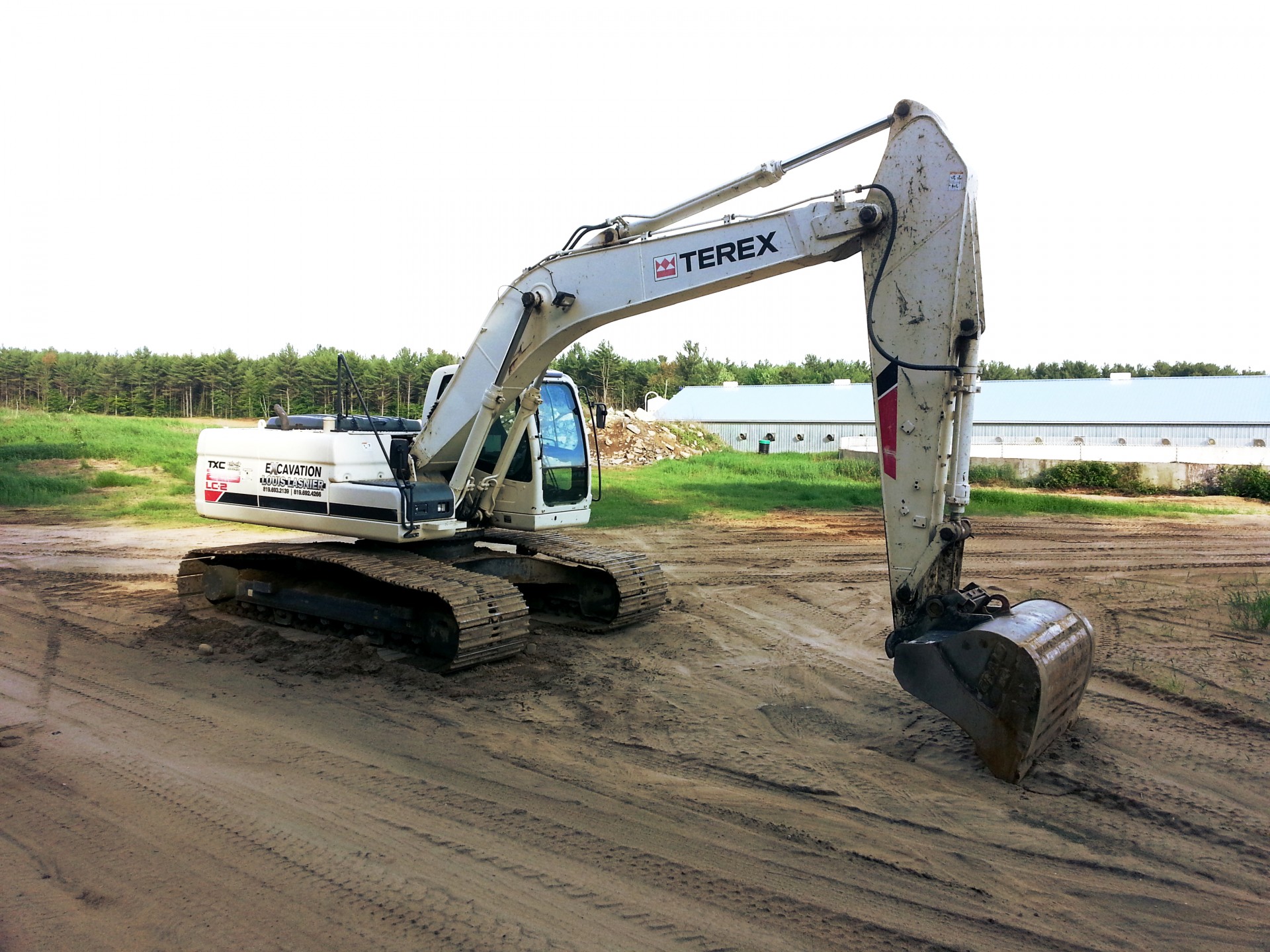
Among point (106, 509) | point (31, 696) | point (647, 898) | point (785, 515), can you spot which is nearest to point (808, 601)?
point (647, 898)

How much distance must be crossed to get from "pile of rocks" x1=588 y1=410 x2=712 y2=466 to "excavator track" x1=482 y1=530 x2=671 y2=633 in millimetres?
20837

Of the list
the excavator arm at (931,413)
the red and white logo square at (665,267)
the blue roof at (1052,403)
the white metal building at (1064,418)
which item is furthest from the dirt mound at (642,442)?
the excavator arm at (931,413)

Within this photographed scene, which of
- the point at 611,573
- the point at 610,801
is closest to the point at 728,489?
the point at 611,573

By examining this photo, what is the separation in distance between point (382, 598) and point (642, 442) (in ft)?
84.4

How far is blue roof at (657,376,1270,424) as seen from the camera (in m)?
35.8

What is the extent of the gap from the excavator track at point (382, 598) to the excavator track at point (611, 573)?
1.05m

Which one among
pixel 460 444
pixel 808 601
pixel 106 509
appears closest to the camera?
pixel 460 444

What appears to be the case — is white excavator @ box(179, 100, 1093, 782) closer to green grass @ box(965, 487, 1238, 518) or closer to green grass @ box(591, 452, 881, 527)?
green grass @ box(591, 452, 881, 527)

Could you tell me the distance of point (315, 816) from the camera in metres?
4.69

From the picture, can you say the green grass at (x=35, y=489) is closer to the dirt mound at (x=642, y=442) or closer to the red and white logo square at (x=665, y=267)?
the dirt mound at (x=642, y=442)

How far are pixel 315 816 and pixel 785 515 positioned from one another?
15800 mm

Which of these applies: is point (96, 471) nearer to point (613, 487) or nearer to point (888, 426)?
point (613, 487)

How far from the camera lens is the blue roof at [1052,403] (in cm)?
3584

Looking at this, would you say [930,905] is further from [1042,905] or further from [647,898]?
[647,898]
